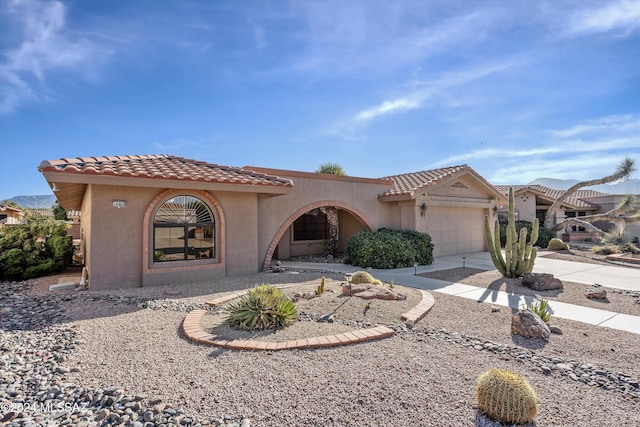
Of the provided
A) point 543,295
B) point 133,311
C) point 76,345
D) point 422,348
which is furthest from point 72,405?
point 543,295

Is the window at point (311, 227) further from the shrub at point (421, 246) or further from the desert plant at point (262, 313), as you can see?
the desert plant at point (262, 313)

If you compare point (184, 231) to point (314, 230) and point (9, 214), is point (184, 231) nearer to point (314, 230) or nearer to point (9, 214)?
point (314, 230)

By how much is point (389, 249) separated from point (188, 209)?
26.1 ft

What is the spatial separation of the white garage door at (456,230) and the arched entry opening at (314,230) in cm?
381

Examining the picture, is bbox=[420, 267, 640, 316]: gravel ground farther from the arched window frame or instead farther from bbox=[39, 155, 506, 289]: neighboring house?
the arched window frame

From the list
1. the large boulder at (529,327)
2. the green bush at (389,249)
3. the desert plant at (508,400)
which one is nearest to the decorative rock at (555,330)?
the large boulder at (529,327)

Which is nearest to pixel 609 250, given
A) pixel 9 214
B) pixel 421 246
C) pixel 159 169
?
pixel 421 246

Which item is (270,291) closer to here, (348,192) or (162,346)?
(162,346)

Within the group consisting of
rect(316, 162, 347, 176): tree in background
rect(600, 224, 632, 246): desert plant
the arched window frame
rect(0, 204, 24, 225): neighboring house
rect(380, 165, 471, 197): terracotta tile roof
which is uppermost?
rect(316, 162, 347, 176): tree in background

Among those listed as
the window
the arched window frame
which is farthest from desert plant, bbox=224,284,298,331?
the window

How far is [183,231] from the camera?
1061cm

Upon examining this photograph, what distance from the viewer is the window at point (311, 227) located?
703 inches

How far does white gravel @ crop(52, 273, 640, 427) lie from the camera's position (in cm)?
340

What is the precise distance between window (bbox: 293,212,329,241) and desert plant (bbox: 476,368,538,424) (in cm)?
1466
